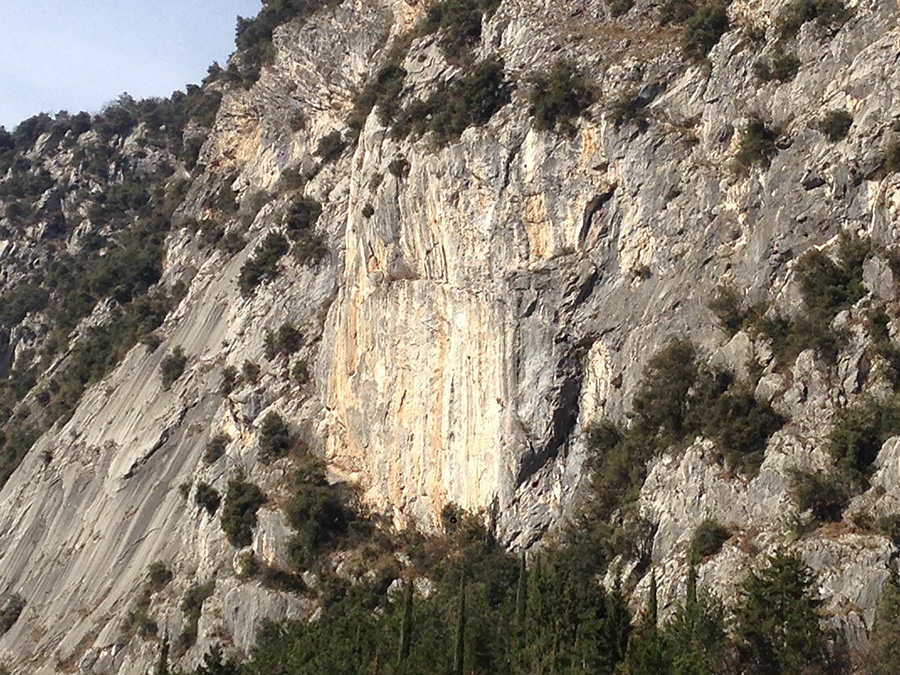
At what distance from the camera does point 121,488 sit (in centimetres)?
5962

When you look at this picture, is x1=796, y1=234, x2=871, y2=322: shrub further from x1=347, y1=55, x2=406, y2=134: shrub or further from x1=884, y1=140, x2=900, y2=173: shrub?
x1=347, y1=55, x2=406, y2=134: shrub

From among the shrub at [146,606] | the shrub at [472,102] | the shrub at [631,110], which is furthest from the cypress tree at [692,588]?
the shrub at [146,606]

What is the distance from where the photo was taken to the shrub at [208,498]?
51.6 meters

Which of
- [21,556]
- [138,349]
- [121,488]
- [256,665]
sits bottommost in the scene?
[256,665]

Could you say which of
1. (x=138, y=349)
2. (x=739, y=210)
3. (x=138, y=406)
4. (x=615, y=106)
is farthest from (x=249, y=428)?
(x=739, y=210)

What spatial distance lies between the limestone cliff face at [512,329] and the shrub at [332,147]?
3.00 feet

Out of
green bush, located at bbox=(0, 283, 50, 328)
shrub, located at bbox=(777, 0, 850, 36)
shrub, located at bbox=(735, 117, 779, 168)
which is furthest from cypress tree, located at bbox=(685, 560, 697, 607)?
green bush, located at bbox=(0, 283, 50, 328)

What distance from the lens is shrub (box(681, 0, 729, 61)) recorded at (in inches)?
1660

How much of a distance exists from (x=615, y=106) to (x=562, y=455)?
13372mm

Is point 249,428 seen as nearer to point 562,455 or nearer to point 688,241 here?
point 562,455

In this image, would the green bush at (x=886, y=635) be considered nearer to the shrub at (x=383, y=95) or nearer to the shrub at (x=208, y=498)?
the shrub at (x=208, y=498)

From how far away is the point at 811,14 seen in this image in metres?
38.6

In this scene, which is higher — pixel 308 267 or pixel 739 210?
pixel 308 267

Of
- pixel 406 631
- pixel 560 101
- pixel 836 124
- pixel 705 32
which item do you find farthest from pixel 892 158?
pixel 406 631
